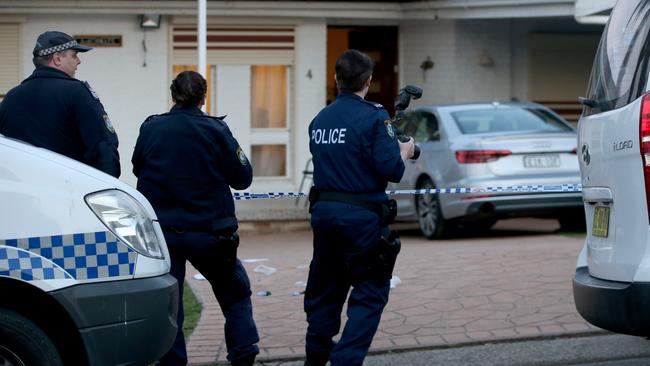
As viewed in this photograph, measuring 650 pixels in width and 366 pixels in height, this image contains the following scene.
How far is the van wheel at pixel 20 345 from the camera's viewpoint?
16.2 ft

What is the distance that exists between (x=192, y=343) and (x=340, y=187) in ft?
6.50

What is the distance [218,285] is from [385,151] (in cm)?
127

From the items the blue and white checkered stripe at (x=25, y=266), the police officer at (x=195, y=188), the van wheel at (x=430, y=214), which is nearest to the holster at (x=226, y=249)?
the police officer at (x=195, y=188)

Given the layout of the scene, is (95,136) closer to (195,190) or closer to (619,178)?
(195,190)

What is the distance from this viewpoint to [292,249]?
1341 centimetres

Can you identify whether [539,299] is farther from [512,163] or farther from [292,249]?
[292,249]

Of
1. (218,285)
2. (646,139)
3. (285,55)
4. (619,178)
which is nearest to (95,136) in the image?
(218,285)

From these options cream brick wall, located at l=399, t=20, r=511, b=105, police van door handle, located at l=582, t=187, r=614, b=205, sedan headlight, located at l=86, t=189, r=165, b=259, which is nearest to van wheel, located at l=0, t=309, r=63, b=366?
sedan headlight, located at l=86, t=189, r=165, b=259

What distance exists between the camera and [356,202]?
6117 mm

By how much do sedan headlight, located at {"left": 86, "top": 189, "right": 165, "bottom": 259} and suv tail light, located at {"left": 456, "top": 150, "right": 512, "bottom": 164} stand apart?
779 cm

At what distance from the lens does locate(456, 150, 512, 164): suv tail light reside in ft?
41.9

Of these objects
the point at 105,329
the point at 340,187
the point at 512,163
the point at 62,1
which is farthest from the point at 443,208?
the point at 105,329

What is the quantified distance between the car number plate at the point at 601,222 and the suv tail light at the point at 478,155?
6.84 m

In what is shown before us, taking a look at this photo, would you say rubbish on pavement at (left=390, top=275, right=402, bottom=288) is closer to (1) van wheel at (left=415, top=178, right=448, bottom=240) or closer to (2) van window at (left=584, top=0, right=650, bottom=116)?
(2) van window at (left=584, top=0, right=650, bottom=116)
